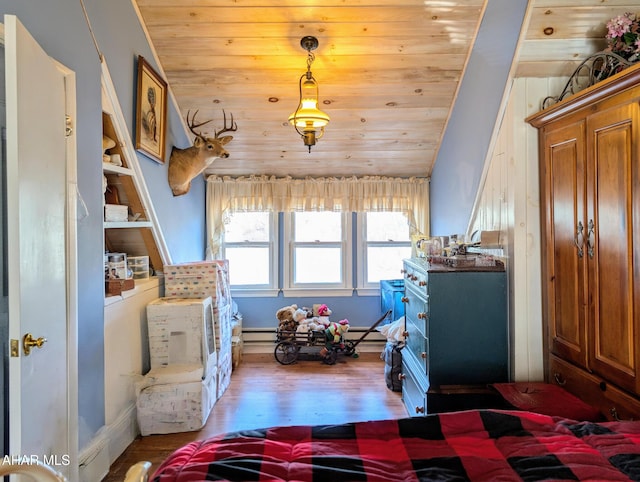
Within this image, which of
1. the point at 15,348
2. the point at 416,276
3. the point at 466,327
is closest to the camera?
the point at 15,348

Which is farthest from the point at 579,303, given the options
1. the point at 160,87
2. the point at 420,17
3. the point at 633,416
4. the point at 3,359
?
the point at 160,87

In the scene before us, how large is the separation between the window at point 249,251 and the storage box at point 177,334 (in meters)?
1.82

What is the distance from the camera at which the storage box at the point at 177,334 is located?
296 centimetres

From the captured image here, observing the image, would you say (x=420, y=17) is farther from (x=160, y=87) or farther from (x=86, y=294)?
(x=86, y=294)

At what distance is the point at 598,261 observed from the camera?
191 cm

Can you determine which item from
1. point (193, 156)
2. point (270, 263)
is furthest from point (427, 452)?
point (270, 263)

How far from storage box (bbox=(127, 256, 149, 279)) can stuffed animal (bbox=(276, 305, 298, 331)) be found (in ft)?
5.37

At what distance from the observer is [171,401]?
2.81m

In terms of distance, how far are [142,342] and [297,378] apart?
4.95 feet

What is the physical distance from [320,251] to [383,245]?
756 millimetres

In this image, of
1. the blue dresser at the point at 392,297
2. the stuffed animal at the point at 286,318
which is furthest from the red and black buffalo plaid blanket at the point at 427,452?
the stuffed animal at the point at 286,318

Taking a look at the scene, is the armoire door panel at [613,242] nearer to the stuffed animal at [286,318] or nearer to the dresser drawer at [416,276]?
the dresser drawer at [416,276]

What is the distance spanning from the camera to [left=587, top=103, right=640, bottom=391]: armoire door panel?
1717 millimetres

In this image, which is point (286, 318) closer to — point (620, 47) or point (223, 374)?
point (223, 374)
